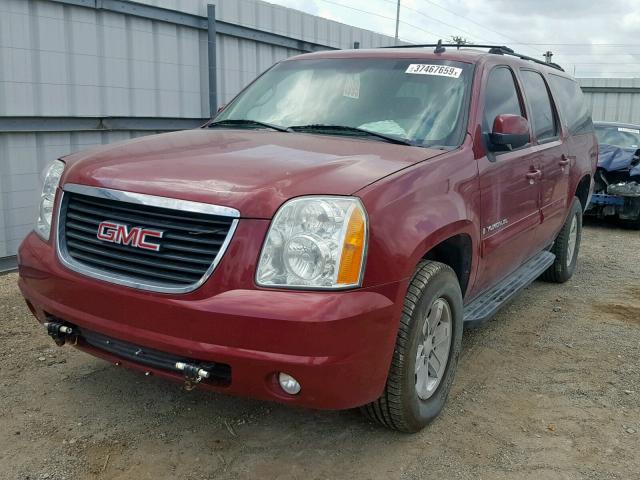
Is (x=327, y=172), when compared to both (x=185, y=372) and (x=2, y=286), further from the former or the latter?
(x=2, y=286)

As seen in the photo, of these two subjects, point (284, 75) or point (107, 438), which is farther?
point (284, 75)

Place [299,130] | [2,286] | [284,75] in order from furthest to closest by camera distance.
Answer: [2,286] < [284,75] < [299,130]

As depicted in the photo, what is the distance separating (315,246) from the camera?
2.45 meters

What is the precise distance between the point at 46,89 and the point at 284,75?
2.90 m

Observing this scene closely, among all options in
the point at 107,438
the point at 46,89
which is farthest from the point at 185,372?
the point at 46,89

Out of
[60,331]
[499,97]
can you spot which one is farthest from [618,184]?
[60,331]

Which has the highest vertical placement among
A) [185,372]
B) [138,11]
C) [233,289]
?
[138,11]

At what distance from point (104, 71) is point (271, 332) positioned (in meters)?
5.02

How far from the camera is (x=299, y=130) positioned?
12.0 feet

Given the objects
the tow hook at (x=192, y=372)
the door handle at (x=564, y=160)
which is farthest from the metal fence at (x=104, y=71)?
the door handle at (x=564, y=160)

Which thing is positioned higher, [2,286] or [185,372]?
[185,372]

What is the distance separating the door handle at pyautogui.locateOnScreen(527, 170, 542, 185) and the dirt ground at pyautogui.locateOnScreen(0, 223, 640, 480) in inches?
45.7

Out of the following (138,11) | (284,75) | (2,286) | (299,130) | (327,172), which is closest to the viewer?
(327,172)

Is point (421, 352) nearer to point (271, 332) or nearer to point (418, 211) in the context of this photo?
point (418, 211)
